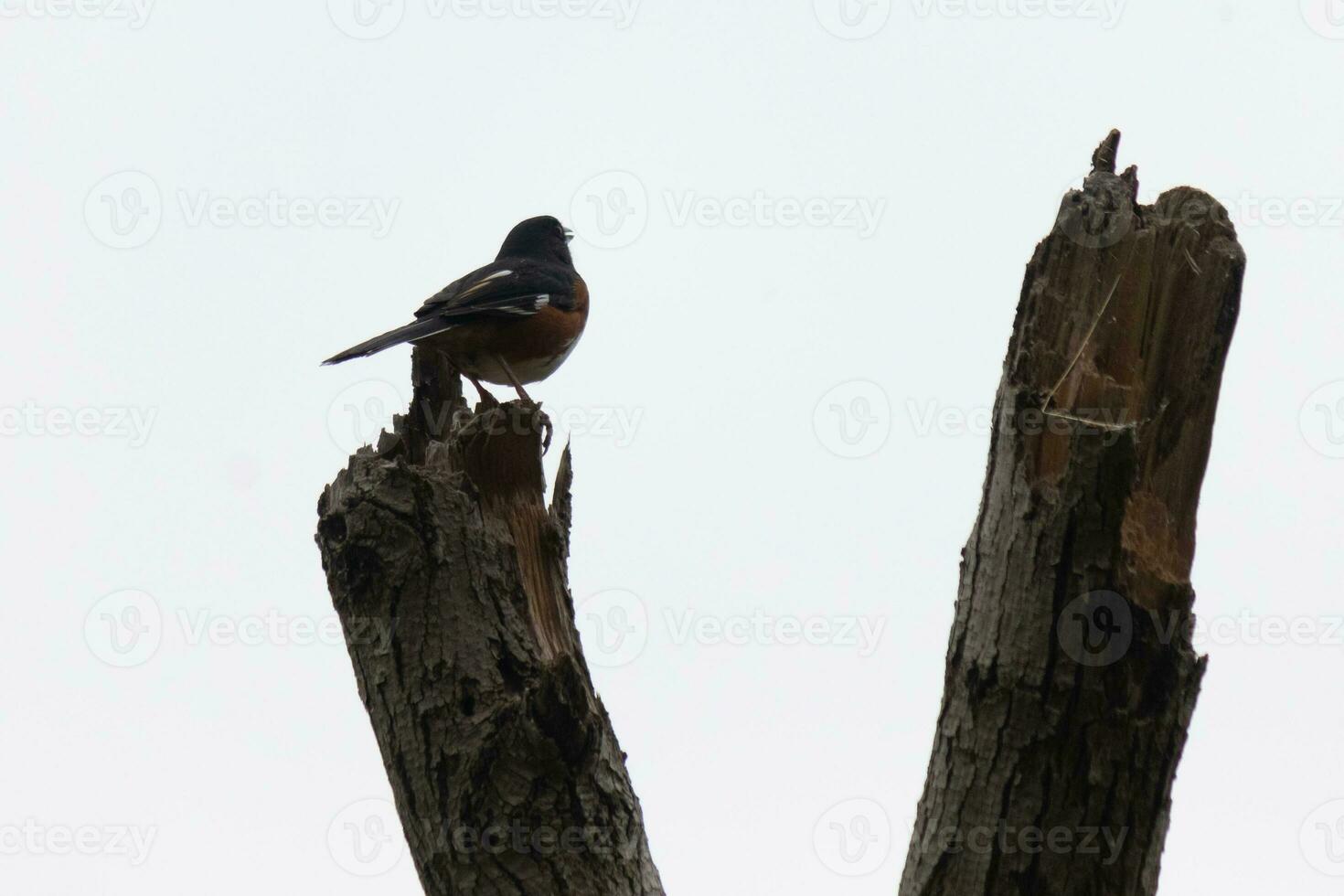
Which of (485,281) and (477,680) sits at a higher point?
(485,281)

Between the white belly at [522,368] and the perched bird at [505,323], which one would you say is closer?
the perched bird at [505,323]

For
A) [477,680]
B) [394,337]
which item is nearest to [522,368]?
[394,337]

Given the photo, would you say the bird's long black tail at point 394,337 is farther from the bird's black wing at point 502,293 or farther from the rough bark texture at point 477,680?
the rough bark texture at point 477,680

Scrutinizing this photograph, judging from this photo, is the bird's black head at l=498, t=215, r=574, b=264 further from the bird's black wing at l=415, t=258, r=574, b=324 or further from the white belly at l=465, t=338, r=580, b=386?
the white belly at l=465, t=338, r=580, b=386

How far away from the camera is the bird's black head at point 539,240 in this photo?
7.59m

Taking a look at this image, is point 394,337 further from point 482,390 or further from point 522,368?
point 522,368

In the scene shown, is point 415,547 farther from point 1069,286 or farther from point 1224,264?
point 1224,264

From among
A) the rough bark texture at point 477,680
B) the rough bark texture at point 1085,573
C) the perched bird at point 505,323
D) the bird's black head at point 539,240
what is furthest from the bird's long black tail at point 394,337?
the rough bark texture at point 1085,573

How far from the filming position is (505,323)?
608 cm

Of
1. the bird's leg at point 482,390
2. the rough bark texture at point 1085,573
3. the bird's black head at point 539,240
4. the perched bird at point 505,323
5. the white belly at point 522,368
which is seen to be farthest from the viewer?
the bird's black head at point 539,240

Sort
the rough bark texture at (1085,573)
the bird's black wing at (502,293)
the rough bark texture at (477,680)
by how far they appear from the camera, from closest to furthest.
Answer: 1. the rough bark texture at (1085,573)
2. the rough bark texture at (477,680)
3. the bird's black wing at (502,293)

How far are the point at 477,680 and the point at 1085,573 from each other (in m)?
1.72

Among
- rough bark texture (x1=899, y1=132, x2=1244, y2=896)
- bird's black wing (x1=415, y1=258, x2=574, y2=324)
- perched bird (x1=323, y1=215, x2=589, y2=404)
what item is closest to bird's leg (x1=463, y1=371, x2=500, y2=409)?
perched bird (x1=323, y1=215, x2=589, y2=404)

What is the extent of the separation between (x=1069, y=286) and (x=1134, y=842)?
1416mm
